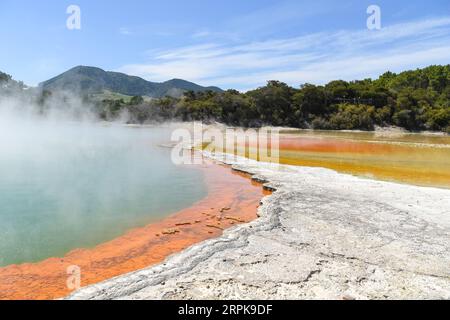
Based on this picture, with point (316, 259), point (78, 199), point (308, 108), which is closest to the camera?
point (316, 259)

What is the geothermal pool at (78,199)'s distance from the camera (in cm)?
711

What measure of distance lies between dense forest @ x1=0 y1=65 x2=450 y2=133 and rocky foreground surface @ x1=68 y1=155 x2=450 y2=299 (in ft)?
166

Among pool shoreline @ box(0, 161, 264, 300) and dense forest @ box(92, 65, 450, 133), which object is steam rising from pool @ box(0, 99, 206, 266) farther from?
dense forest @ box(92, 65, 450, 133)

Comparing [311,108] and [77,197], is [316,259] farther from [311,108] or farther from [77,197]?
[311,108]

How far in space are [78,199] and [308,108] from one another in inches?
2293

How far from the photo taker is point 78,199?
1018 centimetres

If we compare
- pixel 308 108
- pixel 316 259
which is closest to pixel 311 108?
pixel 308 108

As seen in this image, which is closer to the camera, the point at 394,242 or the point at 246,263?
the point at 246,263

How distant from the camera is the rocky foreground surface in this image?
454 cm

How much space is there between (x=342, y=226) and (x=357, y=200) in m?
2.41

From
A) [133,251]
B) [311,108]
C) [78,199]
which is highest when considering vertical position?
[311,108]
